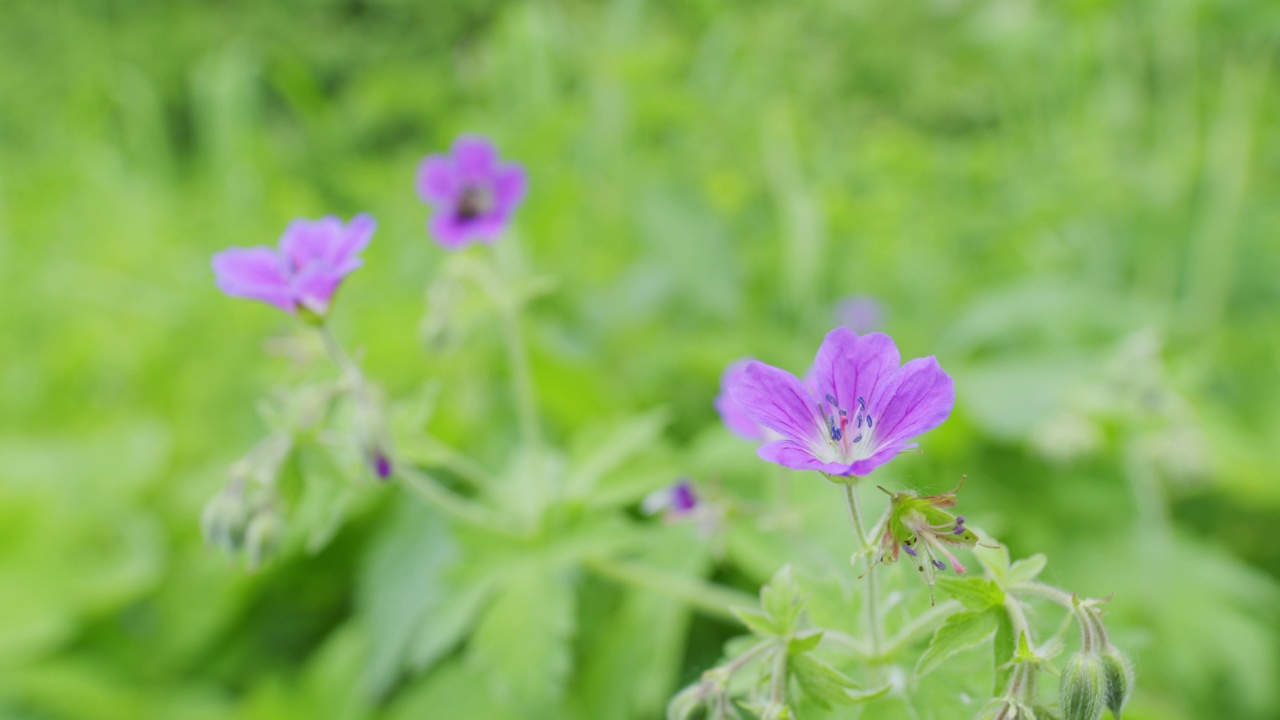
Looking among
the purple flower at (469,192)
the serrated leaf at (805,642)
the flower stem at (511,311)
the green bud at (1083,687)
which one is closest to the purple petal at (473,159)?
the purple flower at (469,192)

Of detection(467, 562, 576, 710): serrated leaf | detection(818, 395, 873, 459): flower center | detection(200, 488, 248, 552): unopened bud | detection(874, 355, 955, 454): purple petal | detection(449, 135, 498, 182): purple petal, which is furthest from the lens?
detection(449, 135, 498, 182): purple petal

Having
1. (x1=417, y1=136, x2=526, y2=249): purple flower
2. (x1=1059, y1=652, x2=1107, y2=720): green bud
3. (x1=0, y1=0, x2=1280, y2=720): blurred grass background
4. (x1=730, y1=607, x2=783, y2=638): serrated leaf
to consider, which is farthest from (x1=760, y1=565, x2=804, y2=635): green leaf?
(x1=417, y1=136, x2=526, y2=249): purple flower

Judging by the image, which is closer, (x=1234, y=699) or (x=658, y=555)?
(x=658, y=555)

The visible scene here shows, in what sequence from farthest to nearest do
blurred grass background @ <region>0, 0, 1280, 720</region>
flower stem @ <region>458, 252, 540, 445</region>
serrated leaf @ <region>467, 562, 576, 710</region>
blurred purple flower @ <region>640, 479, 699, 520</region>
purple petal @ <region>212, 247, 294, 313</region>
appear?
blurred grass background @ <region>0, 0, 1280, 720</region> < flower stem @ <region>458, 252, 540, 445</region> < blurred purple flower @ <region>640, 479, 699, 520</region> < serrated leaf @ <region>467, 562, 576, 710</region> < purple petal @ <region>212, 247, 294, 313</region>

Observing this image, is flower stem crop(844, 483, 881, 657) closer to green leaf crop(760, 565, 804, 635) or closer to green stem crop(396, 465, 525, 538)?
green leaf crop(760, 565, 804, 635)

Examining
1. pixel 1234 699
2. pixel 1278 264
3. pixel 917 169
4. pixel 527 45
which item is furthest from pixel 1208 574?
pixel 527 45

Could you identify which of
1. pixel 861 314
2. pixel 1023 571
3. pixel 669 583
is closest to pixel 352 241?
pixel 669 583

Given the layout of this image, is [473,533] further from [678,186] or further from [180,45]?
[180,45]
